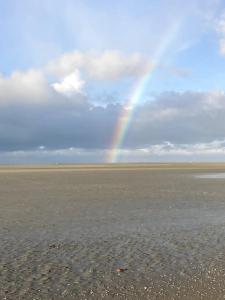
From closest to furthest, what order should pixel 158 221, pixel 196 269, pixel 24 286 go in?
pixel 24 286 → pixel 196 269 → pixel 158 221

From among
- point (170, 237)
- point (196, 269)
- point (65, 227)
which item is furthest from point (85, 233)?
point (196, 269)

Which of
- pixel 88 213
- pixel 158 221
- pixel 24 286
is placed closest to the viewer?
pixel 24 286

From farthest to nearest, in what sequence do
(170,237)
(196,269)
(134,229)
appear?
(134,229) → (170,237) → (196,269)

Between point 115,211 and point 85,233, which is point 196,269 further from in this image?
point 115,211

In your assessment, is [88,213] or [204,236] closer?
[204,236]

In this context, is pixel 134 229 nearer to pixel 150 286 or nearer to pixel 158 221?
pixel 158 221

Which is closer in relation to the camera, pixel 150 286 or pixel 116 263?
pixel 150 286

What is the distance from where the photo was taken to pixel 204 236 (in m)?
17.3

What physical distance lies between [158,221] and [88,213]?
453 cm

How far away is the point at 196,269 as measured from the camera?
1241cm

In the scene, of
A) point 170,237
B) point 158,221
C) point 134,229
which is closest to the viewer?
point 170,237

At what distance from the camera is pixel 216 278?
37.4 ft

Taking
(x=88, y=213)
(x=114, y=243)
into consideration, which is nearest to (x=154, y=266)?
(x=114, y=243)

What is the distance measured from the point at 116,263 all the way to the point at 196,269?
231 cm
